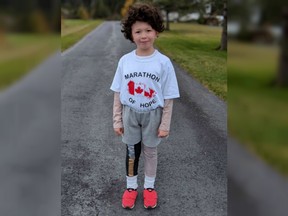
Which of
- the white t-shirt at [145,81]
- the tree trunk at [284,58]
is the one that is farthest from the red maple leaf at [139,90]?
the tree trunk at [284,58]

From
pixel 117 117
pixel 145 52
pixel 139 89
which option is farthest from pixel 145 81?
pixel 117 117

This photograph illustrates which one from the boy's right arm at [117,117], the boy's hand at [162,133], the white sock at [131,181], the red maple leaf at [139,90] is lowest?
the white sock at [131,181]

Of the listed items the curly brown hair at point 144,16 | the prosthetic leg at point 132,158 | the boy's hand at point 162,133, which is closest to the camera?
the curly brown hair at point 144,16

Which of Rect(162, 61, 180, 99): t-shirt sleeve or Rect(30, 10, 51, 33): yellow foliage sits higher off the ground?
Rect(30, 10, 51, 33): yellow foliage

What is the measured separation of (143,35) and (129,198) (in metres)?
0.98

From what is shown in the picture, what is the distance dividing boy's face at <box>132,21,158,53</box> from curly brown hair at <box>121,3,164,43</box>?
2cm

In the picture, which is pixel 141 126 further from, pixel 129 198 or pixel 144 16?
pixel 144 16

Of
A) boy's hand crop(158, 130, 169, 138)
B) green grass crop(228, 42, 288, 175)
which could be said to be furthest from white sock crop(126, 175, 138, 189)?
green grass crop(228, 42, 288, 175)

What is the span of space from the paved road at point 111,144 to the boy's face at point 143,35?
0.55 feet

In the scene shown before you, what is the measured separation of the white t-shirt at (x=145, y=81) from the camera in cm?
235

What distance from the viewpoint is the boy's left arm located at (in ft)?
7.87

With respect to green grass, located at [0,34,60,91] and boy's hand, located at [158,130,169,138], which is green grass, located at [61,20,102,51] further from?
boy's hand, located at [158,130,169,138]

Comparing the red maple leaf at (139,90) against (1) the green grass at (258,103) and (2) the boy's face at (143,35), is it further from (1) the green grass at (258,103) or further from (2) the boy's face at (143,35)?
(1) the green grass at (258,103)

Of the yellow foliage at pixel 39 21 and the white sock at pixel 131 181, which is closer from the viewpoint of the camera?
the yellow foliage at pixel 39 21
